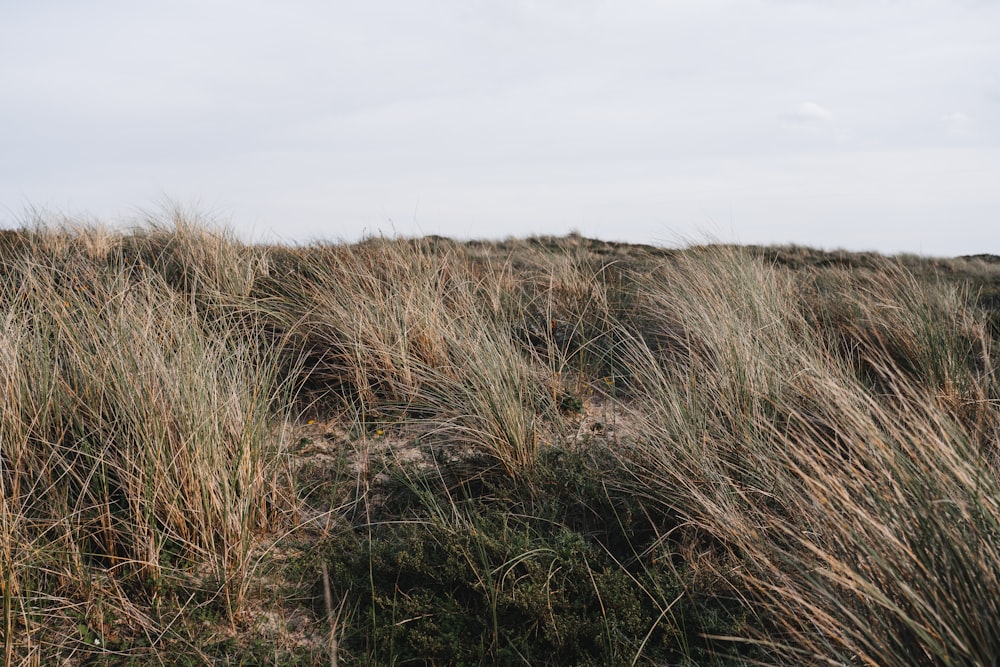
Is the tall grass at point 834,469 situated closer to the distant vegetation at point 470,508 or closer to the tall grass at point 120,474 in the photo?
the distant vegetation at point 470,508

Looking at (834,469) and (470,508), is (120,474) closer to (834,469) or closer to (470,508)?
(470,508)

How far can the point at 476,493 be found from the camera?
3.39 m

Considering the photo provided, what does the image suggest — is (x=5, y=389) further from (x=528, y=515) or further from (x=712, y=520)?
(x=712, y=520)

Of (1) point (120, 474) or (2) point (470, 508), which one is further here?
(2) point (470, 508)

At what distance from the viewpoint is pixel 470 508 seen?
320 cm

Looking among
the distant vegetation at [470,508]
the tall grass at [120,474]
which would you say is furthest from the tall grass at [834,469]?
the tall grass at [120,474]

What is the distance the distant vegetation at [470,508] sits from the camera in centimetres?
200

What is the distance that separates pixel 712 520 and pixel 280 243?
5.39 m

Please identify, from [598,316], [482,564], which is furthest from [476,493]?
[598,316]

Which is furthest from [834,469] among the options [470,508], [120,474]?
→ [120,474]

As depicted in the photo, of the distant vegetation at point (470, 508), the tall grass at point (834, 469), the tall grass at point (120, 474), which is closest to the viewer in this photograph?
the tall grass at point (834, 469)

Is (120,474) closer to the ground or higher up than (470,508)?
higher up

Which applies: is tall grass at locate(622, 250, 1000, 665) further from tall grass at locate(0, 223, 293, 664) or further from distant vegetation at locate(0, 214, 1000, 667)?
tall grass at locate(0, 223, 293, 664)

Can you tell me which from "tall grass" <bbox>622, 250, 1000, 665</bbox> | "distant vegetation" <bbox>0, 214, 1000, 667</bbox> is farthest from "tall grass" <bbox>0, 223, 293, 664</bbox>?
"tall grass" <bbox>622, 250, 1000, 665</bbox>
